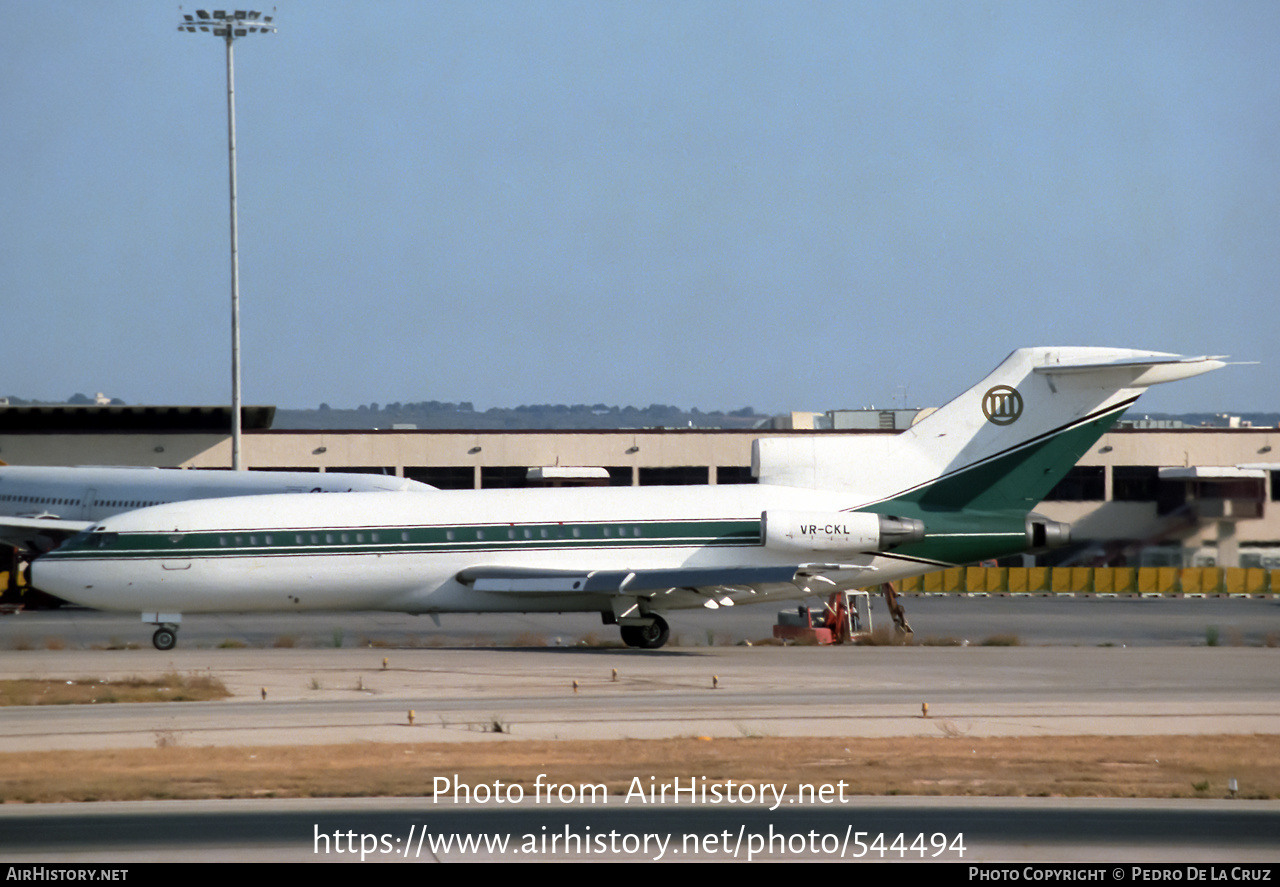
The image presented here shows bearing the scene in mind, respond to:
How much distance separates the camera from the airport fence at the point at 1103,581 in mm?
44969

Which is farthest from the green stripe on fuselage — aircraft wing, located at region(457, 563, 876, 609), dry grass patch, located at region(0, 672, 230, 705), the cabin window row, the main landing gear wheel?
dry grass patch, located at region(0, 672, 230, 705)

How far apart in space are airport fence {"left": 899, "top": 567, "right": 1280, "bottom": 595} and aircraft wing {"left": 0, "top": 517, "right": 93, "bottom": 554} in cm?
2757

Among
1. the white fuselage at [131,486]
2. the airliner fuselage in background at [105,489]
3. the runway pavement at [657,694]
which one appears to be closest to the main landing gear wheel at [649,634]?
the runway pavement at [657,694]

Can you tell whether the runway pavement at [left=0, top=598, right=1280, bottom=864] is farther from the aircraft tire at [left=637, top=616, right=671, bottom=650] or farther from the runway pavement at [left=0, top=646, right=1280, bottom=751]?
the aircraft tire at [left=637, top=616, right=671, bottom=650]

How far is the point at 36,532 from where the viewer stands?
39.1 meters

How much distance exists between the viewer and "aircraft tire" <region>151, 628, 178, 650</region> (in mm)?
27109

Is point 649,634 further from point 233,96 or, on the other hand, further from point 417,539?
point 233,96

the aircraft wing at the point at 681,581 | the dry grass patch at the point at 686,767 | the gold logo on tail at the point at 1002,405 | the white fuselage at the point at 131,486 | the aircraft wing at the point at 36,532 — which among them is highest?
the gold logo on tail at the point at 1002,405

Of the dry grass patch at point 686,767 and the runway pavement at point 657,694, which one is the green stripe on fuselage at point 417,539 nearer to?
the runway pavement at point 657,694

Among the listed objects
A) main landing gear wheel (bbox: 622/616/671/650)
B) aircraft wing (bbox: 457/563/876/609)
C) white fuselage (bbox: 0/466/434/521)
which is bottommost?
main landing gear wheel (bbox: 622/616/671/650)

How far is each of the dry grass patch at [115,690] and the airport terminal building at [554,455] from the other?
30.1m

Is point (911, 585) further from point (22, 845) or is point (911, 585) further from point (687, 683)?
point (22, 845)

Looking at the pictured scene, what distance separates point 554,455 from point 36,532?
21869 millimetres

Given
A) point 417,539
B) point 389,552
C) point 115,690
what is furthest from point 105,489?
point 115,690
